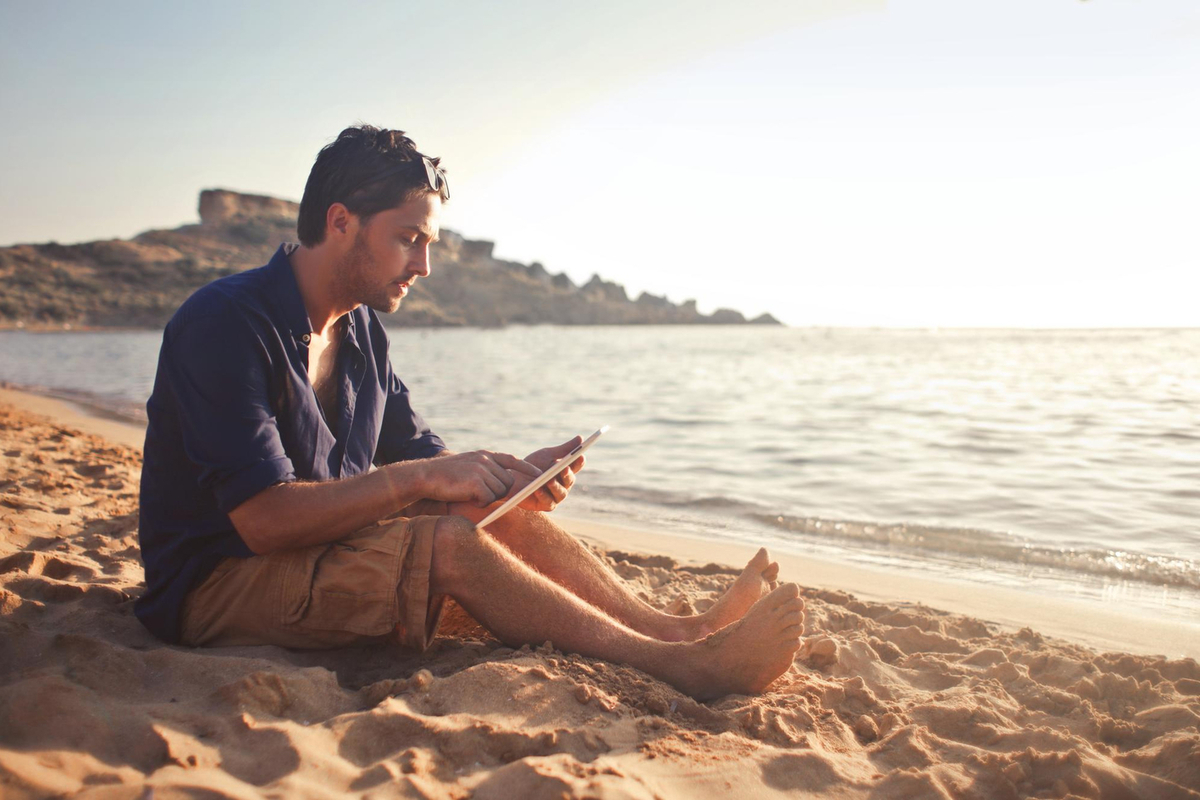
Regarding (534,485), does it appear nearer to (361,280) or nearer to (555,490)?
(555,490)

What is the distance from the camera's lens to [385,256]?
2436 millimetres

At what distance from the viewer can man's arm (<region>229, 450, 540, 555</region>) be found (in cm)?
204

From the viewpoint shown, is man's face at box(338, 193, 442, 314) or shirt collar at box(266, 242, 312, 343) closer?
shirt collar at box(266, 242, 312, 343)

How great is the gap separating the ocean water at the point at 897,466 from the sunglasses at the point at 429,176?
320cm

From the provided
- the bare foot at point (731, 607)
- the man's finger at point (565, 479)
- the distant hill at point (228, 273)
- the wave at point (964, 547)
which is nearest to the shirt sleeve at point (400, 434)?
the man's finger at point (565, 479)

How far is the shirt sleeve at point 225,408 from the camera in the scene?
2.00m

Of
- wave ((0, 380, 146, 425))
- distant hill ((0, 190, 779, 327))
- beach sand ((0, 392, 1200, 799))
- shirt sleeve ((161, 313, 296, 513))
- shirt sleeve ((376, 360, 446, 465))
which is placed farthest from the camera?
Answer: distant hill ((0, 190, 779, 327))

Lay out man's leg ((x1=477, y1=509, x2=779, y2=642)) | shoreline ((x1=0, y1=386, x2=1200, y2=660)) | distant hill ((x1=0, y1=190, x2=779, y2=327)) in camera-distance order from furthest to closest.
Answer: distant hill ((x1=0, y1=190, x2=779, y2=327)) → shoreline ((x1=0, y1=386, x2=1200, y2=660)) → man's leg ((x1=477, y1=509, x2=779, y2=642))

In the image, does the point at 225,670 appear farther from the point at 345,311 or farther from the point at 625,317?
the point at 625,317

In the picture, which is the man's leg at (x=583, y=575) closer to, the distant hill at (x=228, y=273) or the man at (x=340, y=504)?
the man at (x=340, y=504)

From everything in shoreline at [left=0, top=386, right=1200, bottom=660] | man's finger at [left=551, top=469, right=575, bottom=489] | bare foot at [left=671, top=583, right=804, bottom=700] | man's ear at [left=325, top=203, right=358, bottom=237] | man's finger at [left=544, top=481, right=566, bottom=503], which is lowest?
shoreline at [left=0, top=386, right=1200, bottom=660]

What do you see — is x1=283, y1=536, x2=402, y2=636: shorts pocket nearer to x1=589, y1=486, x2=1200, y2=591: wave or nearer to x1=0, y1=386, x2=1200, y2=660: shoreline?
x1=0, y1=386, x2=1200, y2=660: shoreline

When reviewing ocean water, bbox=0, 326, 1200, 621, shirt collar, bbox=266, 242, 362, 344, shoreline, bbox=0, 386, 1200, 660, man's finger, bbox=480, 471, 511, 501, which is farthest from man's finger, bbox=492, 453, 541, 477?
ocean water, bbox=0, 326, 1200, 621

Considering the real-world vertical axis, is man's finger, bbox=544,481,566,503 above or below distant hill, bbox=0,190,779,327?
below
